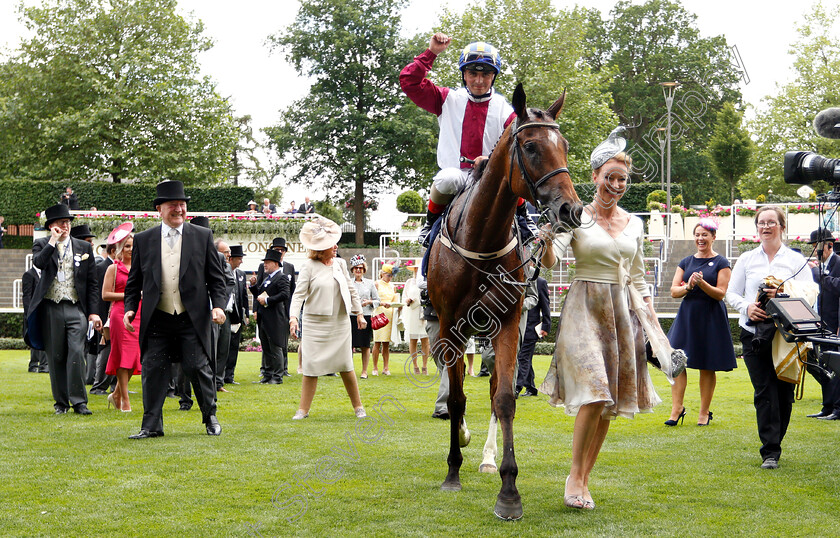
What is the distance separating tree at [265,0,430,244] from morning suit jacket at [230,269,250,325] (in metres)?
29.4

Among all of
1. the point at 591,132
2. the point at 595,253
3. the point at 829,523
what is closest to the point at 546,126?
the point at 595,253

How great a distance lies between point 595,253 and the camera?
5262 millimetres

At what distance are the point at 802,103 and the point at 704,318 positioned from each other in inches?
1275

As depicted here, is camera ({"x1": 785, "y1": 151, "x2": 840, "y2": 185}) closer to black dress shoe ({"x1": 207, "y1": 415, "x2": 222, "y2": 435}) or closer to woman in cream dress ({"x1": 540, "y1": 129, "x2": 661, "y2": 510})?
woman in cream dress ({"x1": 540, "y1": 129, "x2": 661, "y2": 510})

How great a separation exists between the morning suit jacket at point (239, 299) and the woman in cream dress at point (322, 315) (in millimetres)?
3152

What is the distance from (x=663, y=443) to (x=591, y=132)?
29.0m

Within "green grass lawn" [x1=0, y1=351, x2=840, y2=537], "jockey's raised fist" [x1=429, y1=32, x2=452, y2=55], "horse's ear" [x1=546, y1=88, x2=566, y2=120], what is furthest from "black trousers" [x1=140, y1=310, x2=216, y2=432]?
"horse's ear" [x1=546, y1=88, x2=566, y2=120]

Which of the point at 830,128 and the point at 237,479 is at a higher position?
the point at 830,128

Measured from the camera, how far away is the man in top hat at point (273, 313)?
13.6m

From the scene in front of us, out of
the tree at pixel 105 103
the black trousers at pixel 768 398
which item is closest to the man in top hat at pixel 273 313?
the black trousers at pixel 768 398

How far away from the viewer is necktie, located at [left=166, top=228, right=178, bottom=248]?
800cm

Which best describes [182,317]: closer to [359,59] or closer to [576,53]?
[576,53]

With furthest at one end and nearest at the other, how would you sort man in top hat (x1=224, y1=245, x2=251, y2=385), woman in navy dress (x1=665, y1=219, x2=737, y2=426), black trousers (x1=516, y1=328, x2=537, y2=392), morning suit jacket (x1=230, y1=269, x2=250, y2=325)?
man in top hat (x1=224, y1=245, x2=251, y2=385) → morning suit jacket (x1=230, y1=269, x2=250, y2=325) → black trousers (x1=516, y1=328, x2=537, y2=392) → woman in navy dress (x1=665, y1=219, x2=737, y2=426)

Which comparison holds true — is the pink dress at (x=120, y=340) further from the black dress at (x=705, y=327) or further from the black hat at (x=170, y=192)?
the black dress at (x=705, y=327)
